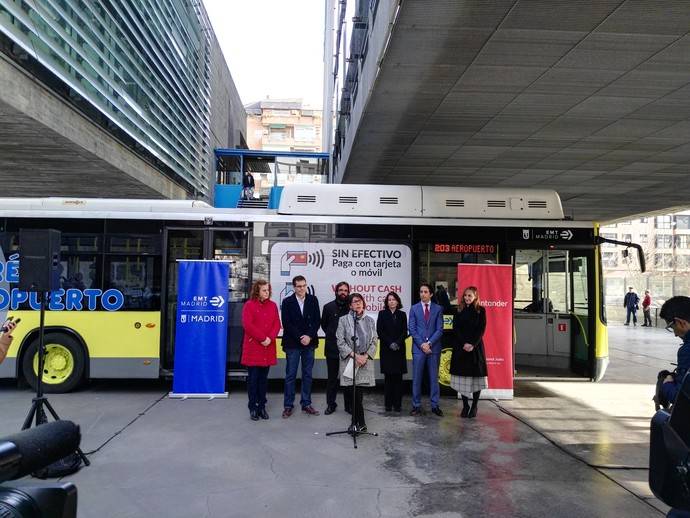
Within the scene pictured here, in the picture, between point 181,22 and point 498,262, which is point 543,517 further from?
point 181,22

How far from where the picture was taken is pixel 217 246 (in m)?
8.53

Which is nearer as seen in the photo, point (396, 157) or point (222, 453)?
point (222, 453)

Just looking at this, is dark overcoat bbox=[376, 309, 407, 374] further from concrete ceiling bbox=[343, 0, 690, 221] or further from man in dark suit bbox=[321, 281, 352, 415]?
concrete ceiling bbox=[343, 0, 690, 221]

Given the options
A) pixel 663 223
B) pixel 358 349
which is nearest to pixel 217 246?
pixel 358 349

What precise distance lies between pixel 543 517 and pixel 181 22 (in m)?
21.6

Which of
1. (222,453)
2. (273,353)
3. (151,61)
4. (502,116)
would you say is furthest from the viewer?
(151,61)

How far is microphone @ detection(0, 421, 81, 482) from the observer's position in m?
1.42

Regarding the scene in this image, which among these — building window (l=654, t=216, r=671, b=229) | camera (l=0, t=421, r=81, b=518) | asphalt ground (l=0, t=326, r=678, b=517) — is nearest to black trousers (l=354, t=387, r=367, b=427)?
asphalt ground (l=0, t=326, r=678, b=517)

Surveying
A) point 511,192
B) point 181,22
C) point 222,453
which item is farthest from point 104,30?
point 222,453

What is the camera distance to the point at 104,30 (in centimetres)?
1319

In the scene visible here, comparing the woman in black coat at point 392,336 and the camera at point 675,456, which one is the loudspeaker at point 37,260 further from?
the camera at point 675,456

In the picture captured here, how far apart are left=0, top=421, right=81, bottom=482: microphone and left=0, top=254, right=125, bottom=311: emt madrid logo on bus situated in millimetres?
7238

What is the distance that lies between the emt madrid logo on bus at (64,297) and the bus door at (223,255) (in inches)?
34.4

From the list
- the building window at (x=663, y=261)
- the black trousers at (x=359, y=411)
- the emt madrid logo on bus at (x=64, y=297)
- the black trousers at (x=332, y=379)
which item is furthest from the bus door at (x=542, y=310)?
the building window at (x=663, y=261)
